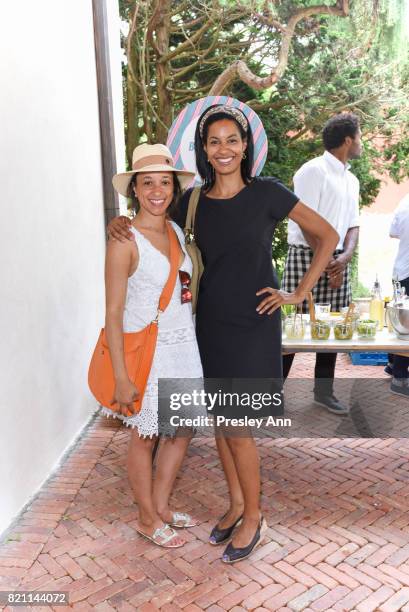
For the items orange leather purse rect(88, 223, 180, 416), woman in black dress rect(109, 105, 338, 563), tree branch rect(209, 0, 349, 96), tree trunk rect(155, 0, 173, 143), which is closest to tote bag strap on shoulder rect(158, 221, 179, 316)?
orange leather purse rect(88, 223, 180, 416)

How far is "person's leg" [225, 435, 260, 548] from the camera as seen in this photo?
2.60 meters

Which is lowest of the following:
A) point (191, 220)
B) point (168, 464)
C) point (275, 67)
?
point (168, 464)

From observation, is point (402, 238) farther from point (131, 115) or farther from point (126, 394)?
point (131, 115)

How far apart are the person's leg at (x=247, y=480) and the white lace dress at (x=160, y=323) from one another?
0.35 m

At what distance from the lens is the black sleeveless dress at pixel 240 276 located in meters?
2.48

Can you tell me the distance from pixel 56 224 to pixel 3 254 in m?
0.82

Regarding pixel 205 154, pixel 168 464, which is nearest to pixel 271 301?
pixel 205 154

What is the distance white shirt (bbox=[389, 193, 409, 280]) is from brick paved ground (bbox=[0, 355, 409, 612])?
175 centimetres

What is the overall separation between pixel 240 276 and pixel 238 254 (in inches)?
3.6

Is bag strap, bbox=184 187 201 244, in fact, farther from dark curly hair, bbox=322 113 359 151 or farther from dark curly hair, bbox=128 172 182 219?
dark curly hair, bbox=322 113 359 151

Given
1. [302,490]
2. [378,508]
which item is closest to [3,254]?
[302,490]

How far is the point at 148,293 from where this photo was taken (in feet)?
8.36

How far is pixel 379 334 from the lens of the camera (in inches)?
140

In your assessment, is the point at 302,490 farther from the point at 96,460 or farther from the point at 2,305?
the point at 2,305
